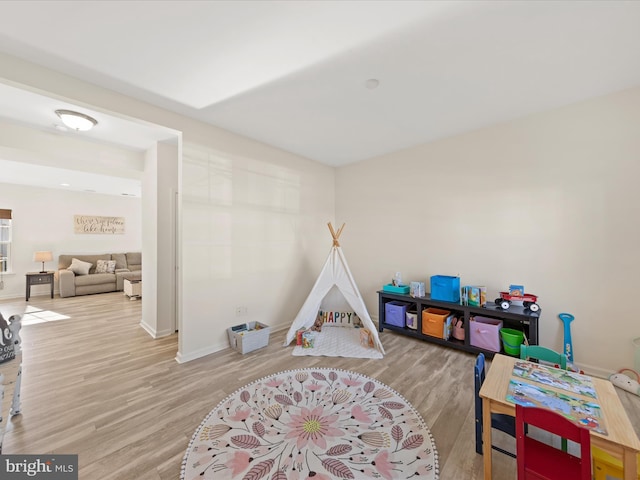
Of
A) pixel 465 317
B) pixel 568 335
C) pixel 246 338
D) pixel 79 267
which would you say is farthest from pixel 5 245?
pixel 568 335

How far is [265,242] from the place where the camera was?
11.9ft

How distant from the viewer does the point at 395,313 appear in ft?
11.5

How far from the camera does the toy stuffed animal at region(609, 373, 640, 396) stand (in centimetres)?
213

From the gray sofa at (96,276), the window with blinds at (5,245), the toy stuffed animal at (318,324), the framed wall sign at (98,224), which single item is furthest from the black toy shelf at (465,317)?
the window with blinds at (5,245)

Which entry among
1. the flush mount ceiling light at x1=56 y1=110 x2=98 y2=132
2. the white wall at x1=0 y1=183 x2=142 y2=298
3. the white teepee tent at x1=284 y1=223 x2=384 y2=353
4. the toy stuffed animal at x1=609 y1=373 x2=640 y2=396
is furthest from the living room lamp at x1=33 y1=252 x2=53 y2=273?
the toy stuffed animal at x1=609 y1=373 x2=640 y2=396

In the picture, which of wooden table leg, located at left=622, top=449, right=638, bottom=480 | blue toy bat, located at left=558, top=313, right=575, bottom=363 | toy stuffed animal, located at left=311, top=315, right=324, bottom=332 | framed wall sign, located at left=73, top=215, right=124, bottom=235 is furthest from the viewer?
framed wall sign, located at left=73, top=215, right=124, bottom=235

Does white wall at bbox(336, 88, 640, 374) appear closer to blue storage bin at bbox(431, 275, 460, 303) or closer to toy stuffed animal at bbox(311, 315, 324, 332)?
blue storage bin at bbox(431, 275, 460, 303)

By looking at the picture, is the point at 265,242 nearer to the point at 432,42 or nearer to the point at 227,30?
the point at 227,30

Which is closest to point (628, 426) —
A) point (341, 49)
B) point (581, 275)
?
point (581, 275)

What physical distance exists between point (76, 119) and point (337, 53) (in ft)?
9.47

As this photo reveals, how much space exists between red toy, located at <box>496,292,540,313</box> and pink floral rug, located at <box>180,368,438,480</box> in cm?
156

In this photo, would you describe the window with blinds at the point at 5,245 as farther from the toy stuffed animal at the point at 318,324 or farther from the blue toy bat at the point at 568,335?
the blue toy bat at the point at 568,335

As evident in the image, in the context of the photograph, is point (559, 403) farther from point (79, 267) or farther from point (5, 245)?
point (5, 245)

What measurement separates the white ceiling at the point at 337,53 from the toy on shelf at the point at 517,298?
196cm
